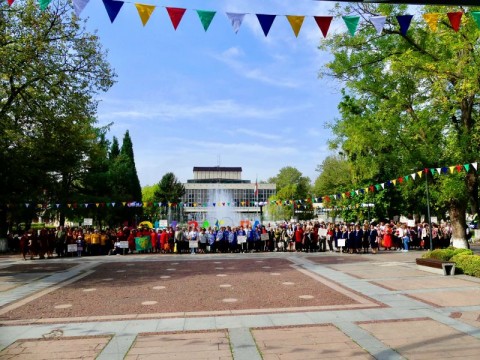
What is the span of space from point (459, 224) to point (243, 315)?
17576 mm

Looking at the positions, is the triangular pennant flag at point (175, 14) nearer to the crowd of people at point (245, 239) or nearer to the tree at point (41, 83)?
the tree at point (41, 83)

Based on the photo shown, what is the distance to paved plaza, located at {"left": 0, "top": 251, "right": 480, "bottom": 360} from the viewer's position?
250 inches

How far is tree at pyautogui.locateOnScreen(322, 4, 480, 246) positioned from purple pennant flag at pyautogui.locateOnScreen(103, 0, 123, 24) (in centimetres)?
1376

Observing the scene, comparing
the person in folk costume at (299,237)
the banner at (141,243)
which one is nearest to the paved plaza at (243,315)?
the person in folk costume at (299,237)

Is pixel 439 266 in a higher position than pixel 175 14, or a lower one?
lower

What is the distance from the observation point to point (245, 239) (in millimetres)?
26266

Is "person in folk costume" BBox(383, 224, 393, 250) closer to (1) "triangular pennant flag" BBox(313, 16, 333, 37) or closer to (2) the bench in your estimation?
(2) the bench

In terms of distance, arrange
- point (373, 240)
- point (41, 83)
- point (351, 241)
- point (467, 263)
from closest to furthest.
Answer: point (467, 263)
point (41, 83)
point (373, 240)
point (351, 241)

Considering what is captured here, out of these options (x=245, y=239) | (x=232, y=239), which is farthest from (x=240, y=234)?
(x=232, y=239)

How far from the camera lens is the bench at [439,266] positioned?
14.2 meters

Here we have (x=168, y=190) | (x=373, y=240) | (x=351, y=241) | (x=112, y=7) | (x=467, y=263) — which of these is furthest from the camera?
(x=168, y=190)

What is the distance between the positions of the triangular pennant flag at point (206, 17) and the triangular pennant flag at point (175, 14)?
397 millimetres

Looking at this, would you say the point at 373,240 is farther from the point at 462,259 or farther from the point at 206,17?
the point at 206,17

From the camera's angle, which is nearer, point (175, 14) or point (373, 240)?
point (175, 14)
